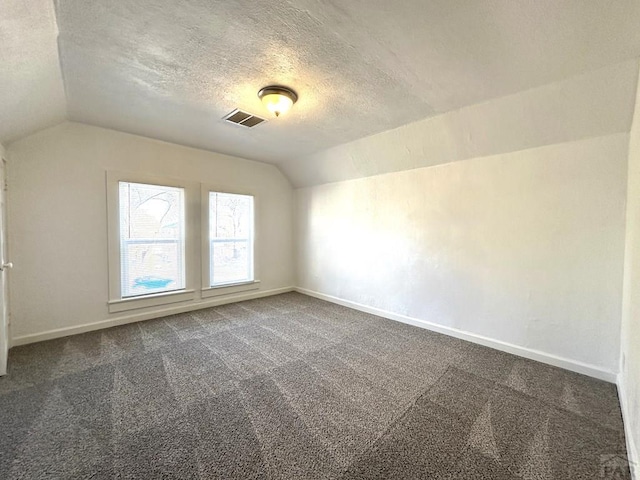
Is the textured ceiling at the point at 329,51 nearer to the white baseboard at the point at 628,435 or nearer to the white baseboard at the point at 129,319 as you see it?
the white baseboard at the point at 628,435

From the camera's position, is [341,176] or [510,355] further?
[341,176]

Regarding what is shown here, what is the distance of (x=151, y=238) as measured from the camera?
12.4ft

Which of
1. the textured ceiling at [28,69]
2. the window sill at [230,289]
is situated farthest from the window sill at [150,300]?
the textured ceiling at [28,69]

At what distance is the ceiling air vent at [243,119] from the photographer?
287 cm

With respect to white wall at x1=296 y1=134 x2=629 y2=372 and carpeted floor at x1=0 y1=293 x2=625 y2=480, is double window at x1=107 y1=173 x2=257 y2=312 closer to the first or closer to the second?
carpeted floor at x1=0 y1=293 x2=625 y2=480

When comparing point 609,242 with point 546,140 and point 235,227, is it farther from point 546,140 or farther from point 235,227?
point 235,227

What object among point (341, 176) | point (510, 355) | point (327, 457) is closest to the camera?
point (327, 457)

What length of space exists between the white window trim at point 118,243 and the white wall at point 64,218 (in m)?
0.07

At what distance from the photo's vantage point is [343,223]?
15.1 feet

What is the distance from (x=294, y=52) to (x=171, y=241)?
3216 mm

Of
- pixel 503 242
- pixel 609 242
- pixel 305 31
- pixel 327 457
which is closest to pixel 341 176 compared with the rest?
pixel 503 242

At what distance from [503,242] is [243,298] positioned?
4022 millimetres

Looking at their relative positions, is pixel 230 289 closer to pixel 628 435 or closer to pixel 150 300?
pixel 150 300

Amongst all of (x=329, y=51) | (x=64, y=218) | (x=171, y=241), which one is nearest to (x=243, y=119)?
(x=329, y=51)
